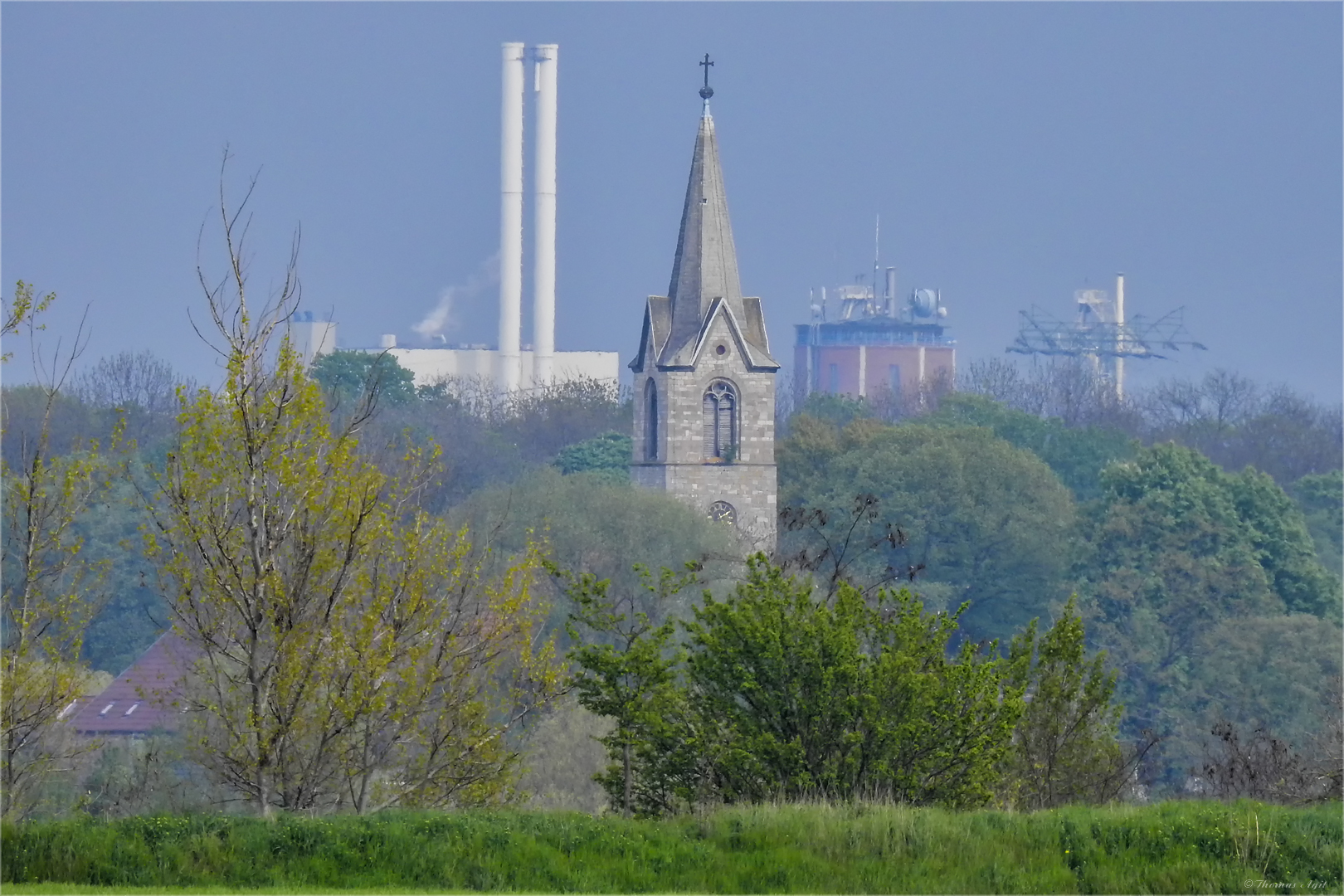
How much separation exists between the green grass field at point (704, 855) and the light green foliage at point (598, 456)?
67978 mm

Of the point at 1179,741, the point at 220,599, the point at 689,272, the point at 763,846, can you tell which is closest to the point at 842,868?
the point at 763,846

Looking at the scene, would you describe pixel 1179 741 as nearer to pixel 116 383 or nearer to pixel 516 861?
pixel 516 861

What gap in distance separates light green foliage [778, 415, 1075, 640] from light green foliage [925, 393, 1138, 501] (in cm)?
1610

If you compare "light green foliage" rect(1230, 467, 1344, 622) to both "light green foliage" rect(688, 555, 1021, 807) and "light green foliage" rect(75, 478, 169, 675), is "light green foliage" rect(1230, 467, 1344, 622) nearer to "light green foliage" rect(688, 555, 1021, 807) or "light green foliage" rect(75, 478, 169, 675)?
"light green foliage" rect(75, 478, 169, 675)

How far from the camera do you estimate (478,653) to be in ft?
66.0

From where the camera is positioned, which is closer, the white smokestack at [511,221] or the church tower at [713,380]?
the church tower at [713,380]

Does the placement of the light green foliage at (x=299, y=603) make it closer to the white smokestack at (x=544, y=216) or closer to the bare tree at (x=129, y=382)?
Answer: the bare tree at (x=129, y=382)

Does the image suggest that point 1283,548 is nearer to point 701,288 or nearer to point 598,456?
point 701,288

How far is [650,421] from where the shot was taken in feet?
222

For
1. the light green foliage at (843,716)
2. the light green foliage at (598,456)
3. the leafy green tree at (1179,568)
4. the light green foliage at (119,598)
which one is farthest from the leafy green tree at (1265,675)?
the light green foliage at (843,716)

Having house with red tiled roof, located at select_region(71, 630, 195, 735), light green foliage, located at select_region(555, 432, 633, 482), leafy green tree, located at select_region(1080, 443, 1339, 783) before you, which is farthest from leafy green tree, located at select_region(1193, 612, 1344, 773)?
light green foliage, located at select_region(555, 432, 633, 482)

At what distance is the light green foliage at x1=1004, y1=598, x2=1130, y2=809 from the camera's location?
21953mm

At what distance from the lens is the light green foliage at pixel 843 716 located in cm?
1897

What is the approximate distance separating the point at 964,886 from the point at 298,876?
190 inches
